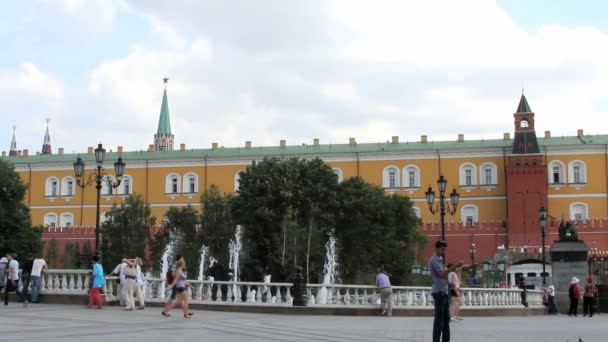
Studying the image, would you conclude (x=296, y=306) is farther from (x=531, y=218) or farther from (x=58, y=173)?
(x=58, y=173)

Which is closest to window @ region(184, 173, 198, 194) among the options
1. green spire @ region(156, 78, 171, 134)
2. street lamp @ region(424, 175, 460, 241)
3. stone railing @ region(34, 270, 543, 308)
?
green spire @ region(156, 78, 171, 134)

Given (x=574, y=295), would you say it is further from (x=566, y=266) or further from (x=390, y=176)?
(x=390, y=176)

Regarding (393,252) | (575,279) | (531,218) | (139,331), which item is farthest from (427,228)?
(139,331)

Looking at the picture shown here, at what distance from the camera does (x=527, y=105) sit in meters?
83.6

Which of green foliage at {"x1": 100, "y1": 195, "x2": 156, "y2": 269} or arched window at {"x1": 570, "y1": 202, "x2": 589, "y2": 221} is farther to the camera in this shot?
arched window at {"x1": 570, "y1": 202, "x2": 589, "y2": 221}

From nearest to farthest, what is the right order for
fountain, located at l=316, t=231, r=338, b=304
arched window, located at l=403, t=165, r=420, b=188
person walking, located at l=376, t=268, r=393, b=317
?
person walking, located at l=376, t=268, r=393, b=317, fountain, located at l=316, t=231, r=338, b=304, arched window, located at l=403, t=165, r=420, b=188

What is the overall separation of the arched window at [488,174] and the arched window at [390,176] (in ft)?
24.8

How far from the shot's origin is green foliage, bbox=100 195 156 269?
251ft

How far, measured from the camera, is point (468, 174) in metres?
84.0

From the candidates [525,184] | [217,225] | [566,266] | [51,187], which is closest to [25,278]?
[566,266]

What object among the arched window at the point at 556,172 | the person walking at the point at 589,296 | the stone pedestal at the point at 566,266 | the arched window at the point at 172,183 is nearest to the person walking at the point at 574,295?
the person walking at the point at 589,296

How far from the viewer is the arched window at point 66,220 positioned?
90438 millimetres

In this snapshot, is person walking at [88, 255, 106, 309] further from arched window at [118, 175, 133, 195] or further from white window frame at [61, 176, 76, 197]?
white window frame at [61, 176, 76, 197]

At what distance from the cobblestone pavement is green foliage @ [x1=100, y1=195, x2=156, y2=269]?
179ft
